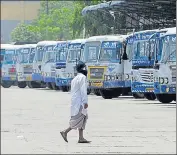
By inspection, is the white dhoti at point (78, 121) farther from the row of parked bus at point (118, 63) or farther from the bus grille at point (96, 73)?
the bus grille at point (96, 73)

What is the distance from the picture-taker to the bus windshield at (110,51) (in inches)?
1582

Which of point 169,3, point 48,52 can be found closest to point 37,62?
point 48,52

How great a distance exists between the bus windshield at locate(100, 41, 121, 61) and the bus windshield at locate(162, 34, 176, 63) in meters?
7.67

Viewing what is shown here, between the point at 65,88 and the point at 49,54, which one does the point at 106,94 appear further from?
the point at 49,54

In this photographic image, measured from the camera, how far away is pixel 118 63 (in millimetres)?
39781

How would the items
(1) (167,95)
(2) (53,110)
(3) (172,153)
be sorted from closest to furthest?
(3) (172,153) → (2) (53,110) → (1) (167,95)

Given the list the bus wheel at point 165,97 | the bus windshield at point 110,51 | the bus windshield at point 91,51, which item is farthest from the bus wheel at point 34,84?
the bus wheel at point 165,97

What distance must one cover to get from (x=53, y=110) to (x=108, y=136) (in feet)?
35.6

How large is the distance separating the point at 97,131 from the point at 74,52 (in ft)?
93.7

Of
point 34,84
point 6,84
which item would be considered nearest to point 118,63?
point 34,84

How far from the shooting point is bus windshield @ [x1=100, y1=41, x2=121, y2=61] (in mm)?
40191

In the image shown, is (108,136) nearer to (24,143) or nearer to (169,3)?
Answer: (24,143)

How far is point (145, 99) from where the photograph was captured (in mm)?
39281

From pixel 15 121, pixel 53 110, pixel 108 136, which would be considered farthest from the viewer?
pixel 53 110
